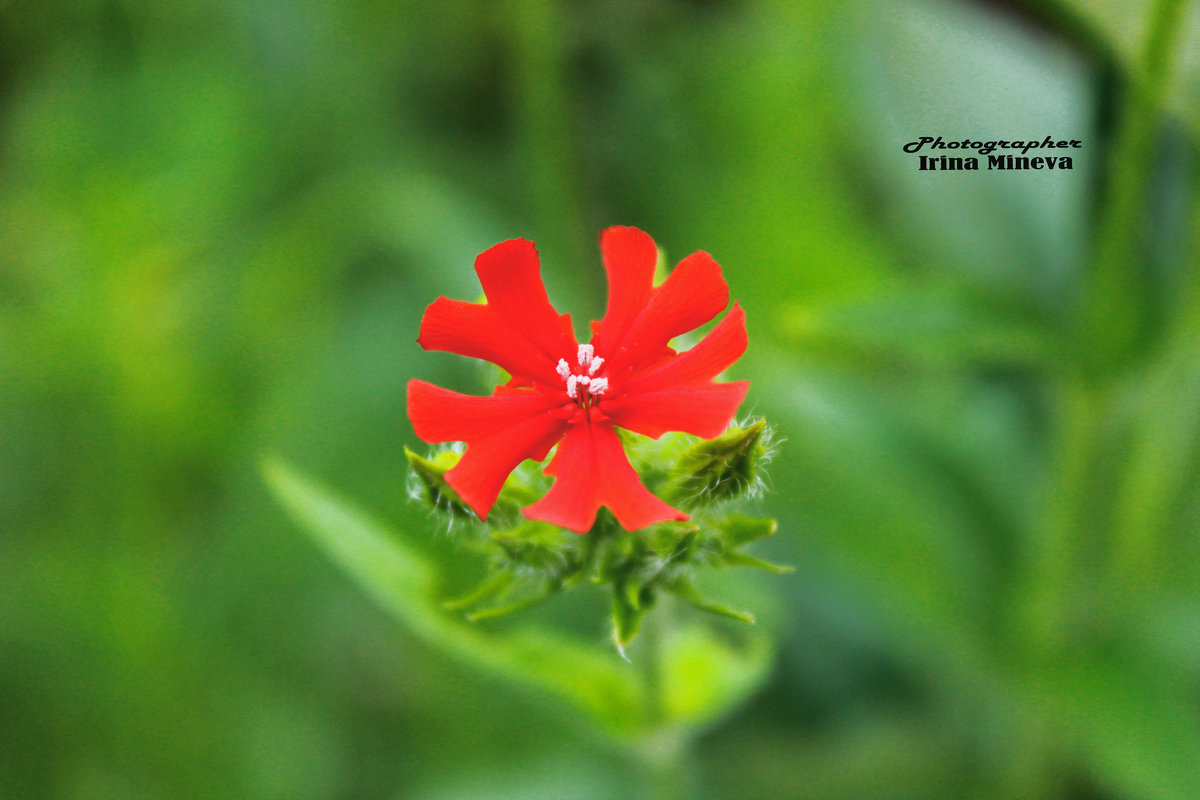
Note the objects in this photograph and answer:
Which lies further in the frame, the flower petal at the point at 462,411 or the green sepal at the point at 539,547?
the green sepal at the point at 539,547

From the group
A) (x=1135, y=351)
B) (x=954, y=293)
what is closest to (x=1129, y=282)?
(x=1135, y=351)

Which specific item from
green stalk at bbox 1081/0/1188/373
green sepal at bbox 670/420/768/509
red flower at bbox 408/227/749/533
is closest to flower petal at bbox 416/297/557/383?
red flower at bbox 408/227/749/533

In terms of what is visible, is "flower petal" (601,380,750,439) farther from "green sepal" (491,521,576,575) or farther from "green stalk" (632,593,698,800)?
"green stalk" (632,593,698,800)

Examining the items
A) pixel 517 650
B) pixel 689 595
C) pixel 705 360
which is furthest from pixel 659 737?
pixel 705 360

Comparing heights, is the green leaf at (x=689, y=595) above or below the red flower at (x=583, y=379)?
below

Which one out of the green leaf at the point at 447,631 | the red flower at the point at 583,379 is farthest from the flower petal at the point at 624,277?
the green leaf at the point at 447,631

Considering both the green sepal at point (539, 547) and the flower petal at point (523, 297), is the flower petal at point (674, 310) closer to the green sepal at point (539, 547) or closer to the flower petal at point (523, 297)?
the flower petal at point (523, 297)

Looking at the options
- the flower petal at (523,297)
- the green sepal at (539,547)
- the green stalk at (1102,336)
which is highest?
the green stalk at (1102,336)
